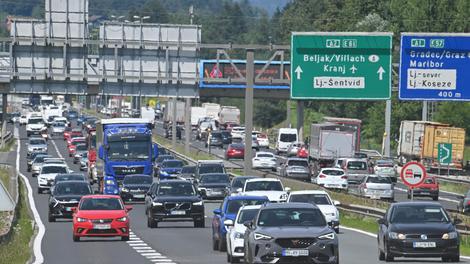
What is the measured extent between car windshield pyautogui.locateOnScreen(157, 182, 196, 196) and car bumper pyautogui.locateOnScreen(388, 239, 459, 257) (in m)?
16.7

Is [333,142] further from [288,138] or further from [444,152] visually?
[288,138]

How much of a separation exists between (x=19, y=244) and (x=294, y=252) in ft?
39.2

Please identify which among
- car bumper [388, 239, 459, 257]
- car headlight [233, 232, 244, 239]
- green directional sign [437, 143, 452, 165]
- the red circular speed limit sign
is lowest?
green directional sign [437, 143, 452, 165]

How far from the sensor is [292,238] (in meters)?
26.0

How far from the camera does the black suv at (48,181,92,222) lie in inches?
1932

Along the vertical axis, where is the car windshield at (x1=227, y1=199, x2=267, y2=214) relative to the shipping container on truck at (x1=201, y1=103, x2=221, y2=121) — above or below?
above

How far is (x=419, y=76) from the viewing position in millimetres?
56281

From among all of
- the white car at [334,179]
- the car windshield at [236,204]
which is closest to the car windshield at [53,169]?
the white car at [334,179]

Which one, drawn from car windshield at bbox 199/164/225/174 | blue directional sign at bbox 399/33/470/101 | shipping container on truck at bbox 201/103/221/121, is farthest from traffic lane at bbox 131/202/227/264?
shipping container on truck at bbox 201/103/221/121

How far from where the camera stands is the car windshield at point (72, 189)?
163 ft

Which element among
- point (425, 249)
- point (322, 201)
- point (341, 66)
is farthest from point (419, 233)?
point (341, 66)

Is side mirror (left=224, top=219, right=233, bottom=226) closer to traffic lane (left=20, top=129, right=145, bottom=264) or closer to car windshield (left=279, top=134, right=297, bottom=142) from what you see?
traffic lane (left=20, top=129, right=145, bottom=264)

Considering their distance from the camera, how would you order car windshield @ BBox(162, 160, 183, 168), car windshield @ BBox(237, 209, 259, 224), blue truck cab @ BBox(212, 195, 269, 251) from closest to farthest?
car windshield @ BBox(237, 209, 259, 224) < blue truck cab @ BBox(212, 195, 269, 251) < car windshield @ BBox(162, 160, 183, 168)

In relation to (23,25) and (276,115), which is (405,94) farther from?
(276,115)
